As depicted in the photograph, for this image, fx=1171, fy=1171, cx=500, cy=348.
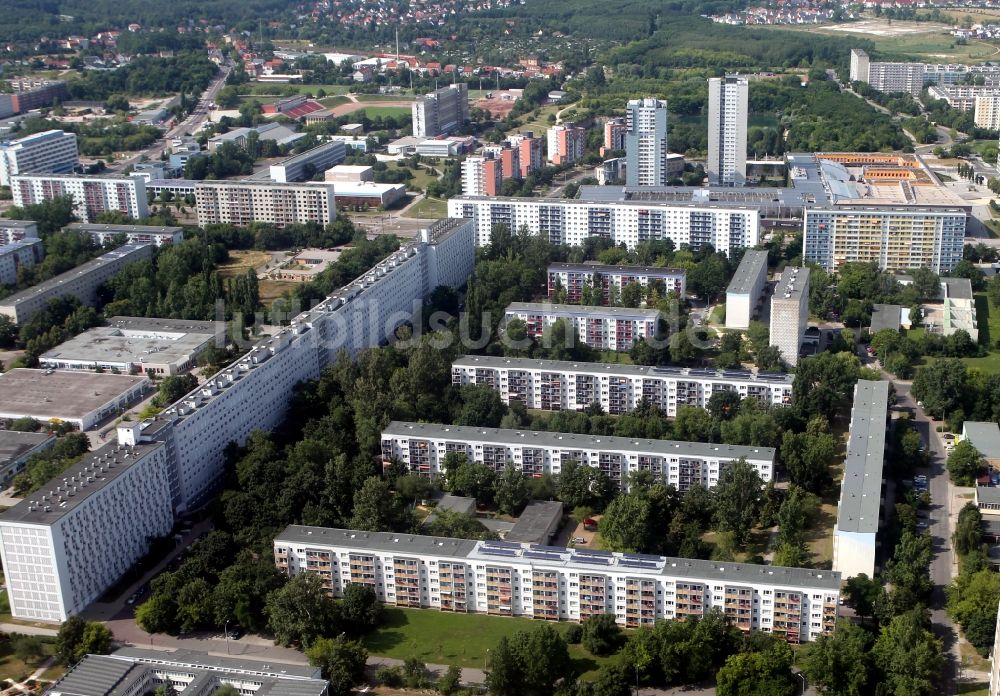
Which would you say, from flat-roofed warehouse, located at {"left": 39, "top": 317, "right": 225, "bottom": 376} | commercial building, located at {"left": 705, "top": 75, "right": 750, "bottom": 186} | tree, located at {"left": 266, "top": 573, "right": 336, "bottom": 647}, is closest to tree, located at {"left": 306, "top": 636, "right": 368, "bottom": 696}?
tree, located at {"left": 266, "top": 573, "right": 336, "bottom": 647}

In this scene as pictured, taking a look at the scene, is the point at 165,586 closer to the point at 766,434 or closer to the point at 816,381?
the point at 766,434

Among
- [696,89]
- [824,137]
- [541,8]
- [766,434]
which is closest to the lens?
[766,434]

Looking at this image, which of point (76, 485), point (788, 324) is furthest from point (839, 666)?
point (788, 324)

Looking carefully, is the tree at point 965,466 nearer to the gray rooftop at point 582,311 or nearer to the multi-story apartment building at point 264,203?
the gray rooftop at point 582,311

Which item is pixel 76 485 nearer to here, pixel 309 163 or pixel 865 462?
pixel 865 462

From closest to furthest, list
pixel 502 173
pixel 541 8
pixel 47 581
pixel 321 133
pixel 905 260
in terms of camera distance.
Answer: pixel 47 581 → pixel 905 260 → pixel 502 173 → pixel 321 133 → pixel 541 8

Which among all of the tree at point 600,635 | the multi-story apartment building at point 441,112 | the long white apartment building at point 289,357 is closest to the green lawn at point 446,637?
the tree at point 600,635

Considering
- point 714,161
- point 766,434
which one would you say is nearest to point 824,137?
point 714,161
